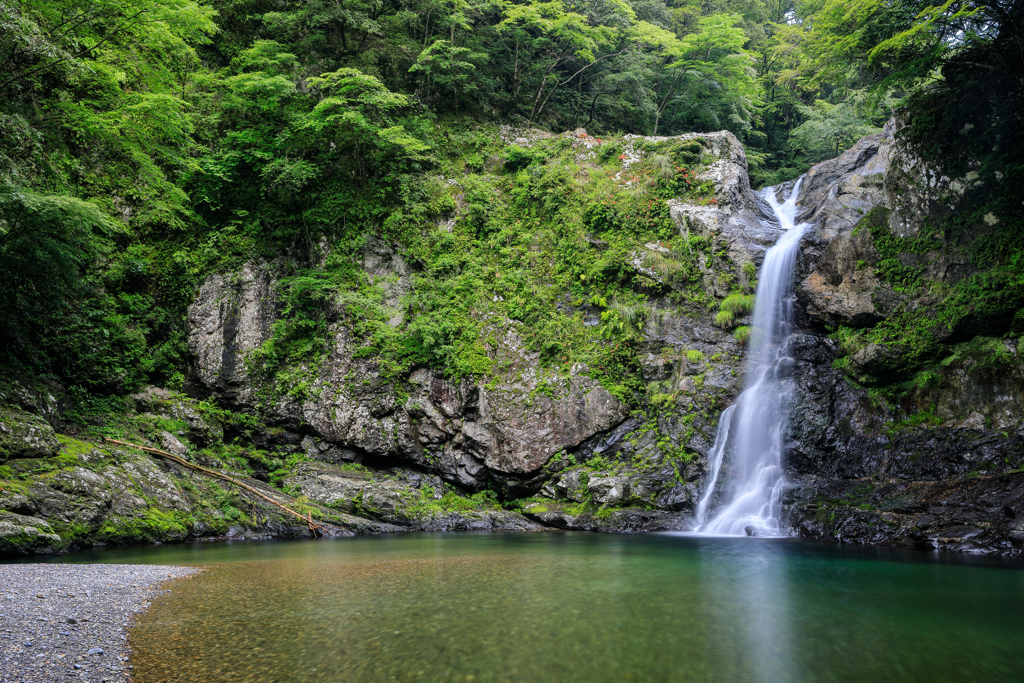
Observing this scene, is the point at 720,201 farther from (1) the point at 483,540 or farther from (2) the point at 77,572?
(2) the point at 77,572

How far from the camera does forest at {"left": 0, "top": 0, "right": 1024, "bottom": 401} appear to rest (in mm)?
9672

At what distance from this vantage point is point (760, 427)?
1126 cm

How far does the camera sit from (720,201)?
14852mm

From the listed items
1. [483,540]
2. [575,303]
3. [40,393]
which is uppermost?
[575,303]

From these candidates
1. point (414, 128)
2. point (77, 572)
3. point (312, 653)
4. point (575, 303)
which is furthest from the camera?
point (414, 128)

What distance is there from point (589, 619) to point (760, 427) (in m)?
8.24

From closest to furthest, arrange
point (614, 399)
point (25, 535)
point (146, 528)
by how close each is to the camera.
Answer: point (25, 535)
point (146, 528)
point (614, 399)

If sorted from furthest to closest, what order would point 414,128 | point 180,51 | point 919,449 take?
point 414,128 < point 180,51 < point 919,449

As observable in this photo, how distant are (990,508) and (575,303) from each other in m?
8.93

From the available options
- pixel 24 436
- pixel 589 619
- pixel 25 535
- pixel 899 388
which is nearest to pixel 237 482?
pixel 24 436

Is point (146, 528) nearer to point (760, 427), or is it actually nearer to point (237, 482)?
point (237, 482)

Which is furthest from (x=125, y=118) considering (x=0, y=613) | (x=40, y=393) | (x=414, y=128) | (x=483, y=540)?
(x=483, y=540)

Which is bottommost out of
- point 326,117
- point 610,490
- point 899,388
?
point 610,490

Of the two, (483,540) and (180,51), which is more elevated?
(180,51)
